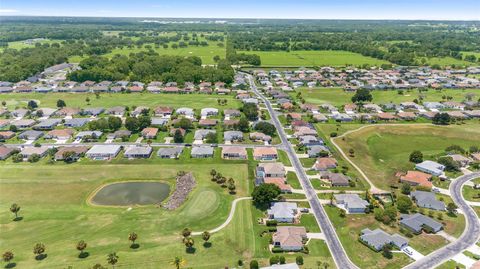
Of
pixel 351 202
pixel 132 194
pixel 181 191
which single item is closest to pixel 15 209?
pixel 132 194

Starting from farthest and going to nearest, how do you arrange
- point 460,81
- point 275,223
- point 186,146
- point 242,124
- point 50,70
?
1. point 50,70
2. point 460,81
3. point 242,124
4. point 186,146
5. point 275,223

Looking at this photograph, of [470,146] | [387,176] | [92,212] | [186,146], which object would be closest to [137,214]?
[92,212]

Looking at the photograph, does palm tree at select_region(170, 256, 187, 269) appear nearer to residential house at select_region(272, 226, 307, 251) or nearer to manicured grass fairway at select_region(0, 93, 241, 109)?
residential house at select_region(272, 226, 307, 251)

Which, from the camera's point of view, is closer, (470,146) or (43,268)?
(43,268)

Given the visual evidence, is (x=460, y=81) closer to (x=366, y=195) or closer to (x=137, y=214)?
(x=366, y=195)

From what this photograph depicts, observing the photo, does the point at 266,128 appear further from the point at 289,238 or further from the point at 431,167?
the point at 289,238

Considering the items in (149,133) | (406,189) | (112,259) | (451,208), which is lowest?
(451,208)

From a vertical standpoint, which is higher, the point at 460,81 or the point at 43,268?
the point at 460,81

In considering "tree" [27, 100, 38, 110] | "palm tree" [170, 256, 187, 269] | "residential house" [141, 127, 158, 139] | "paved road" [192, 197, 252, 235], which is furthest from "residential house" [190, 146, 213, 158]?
"tree" [27, 100, 38, 110]
